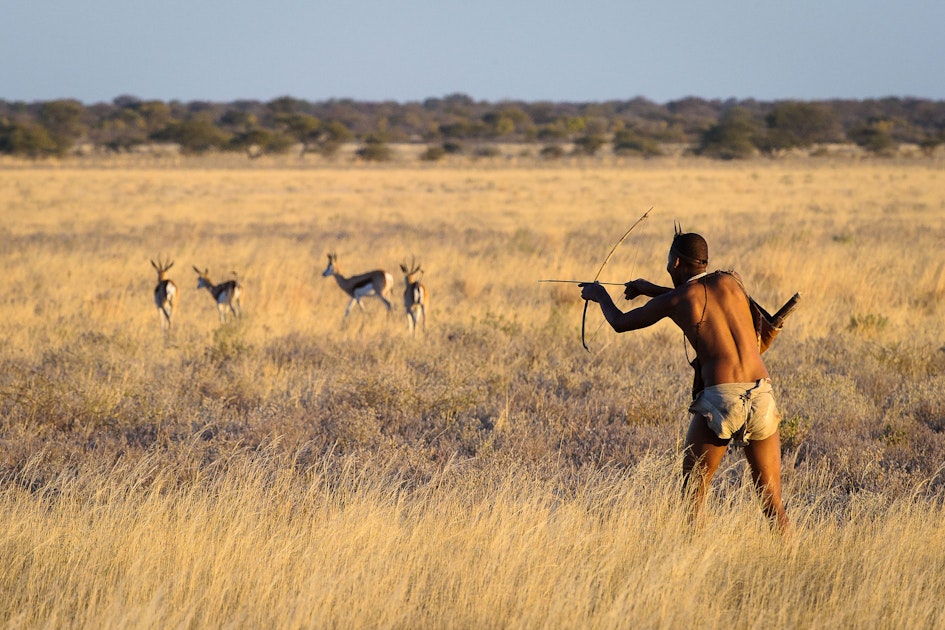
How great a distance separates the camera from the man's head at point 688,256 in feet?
14.8

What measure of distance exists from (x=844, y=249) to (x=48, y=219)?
65.5ft

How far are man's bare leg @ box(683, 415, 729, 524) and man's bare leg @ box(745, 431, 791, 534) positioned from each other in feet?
0.50

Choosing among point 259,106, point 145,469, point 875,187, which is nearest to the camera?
point 145,469

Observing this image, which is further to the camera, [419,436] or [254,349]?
[254,349]

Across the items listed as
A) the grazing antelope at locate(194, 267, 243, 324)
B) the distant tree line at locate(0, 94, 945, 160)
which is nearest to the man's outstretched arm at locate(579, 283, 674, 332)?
the grazing antelope at locate(194, 267, 243, 324)

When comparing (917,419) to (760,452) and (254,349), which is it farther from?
(254,349)

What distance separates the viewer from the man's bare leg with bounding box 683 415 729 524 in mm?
4625

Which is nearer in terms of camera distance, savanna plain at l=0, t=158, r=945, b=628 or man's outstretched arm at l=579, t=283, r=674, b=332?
savanna plain at l=0, t=158, r=945, b=628

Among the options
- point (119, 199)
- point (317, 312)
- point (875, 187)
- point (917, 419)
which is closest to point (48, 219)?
point (119, 199)

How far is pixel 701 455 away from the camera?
4641 mm

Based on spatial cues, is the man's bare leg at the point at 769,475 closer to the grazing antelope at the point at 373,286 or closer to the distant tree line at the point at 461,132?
the grazing antelope at the point at 373,286

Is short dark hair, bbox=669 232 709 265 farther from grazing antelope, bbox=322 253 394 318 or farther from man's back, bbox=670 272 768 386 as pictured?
grazing antelope, bbox=322 253 394 318

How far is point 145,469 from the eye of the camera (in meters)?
6.38

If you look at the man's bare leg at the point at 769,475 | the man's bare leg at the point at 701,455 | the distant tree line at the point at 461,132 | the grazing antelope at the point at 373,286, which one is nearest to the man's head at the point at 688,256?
the man's bare leg at the point at 701,455
